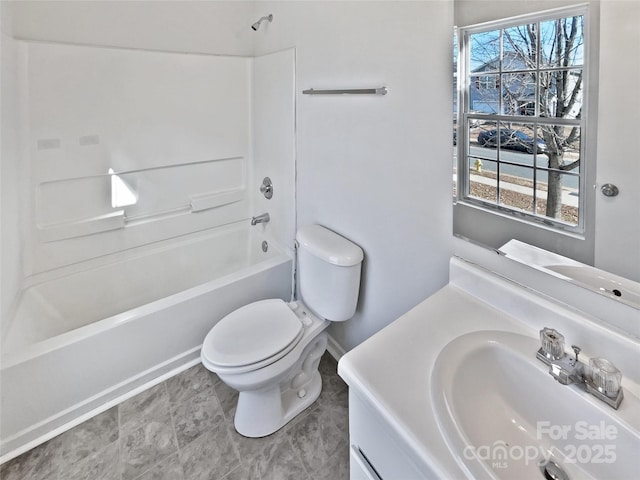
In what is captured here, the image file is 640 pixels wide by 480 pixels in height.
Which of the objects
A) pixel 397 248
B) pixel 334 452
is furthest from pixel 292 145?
pixel 334 452

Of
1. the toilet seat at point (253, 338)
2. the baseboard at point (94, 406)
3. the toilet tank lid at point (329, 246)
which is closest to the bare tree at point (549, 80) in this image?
the toilet tank lid at point (329, 246)

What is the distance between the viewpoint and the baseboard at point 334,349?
6.56 feet

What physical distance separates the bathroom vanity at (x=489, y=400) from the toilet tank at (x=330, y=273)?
580 millimetres

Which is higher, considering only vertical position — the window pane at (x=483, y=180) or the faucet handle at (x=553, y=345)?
the window pane at (x=483, y=180)

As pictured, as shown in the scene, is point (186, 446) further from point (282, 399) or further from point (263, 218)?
point (263, 218)

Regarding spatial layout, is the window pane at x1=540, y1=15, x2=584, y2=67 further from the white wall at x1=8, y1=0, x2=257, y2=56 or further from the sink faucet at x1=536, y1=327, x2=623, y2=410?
the white wall at x1=8, y1=0, x2=257, y2=56

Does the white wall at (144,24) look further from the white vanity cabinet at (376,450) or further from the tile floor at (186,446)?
the white vanity cabinet at (376,450)

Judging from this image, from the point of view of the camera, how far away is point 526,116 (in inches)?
34.5

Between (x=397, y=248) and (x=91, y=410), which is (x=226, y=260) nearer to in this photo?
A: (x=91, y=410)

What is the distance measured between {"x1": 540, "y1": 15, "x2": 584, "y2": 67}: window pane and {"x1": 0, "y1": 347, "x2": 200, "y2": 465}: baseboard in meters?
1.99

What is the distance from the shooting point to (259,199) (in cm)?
258

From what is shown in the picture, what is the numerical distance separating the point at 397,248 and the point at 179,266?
166cm

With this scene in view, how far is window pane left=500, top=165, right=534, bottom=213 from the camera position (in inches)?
35.5

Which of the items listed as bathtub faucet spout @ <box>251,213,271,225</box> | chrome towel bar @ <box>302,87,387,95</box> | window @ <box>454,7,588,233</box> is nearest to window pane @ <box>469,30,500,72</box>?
window @ <box>454,7,588,233</box>
